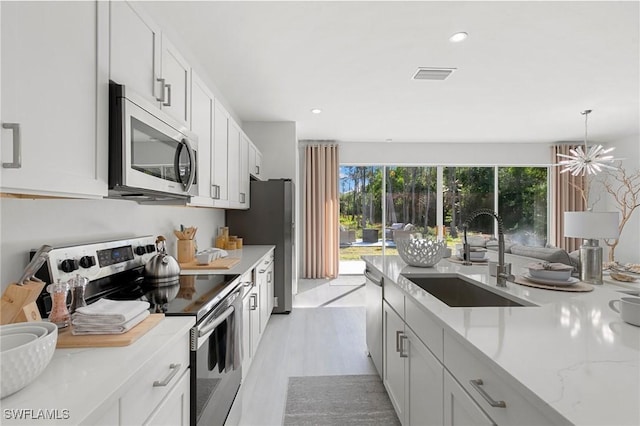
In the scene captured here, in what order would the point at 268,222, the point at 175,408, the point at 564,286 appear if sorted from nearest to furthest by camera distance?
the point at 175,408, the point at 564,286, the point at 268,222

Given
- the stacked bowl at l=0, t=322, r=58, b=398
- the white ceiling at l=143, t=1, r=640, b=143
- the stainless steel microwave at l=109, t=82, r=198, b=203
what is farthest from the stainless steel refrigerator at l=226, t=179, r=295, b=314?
the stacked bowl at l=0, t=322, r=58, b=398

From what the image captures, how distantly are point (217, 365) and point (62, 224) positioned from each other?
0.90 metres

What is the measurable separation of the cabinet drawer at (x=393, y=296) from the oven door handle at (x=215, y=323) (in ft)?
2.92

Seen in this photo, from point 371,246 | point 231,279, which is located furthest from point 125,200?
point 371,246

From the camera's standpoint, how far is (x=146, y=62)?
1.48 m

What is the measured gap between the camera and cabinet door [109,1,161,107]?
4.06ft

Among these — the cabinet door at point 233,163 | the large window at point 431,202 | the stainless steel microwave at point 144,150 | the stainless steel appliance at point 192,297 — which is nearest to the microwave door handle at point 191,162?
the stainless steel microwave at point 144,150

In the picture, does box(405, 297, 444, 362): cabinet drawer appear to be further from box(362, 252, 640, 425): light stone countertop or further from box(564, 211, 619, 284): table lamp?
box(564, 211, 619, 284): table lamp

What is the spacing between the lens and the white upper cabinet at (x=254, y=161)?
13.0 feet

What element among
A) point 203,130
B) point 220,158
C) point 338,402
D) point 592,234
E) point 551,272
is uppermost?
point 203,130

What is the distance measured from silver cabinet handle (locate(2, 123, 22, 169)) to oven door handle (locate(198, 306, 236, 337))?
80 centimetres

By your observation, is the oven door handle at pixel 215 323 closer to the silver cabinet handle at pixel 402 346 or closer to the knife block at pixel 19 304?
the knife block at pixel 19 304

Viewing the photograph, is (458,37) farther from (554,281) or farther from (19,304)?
(19,304)

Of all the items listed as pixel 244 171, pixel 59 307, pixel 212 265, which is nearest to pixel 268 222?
pixel 244 171
